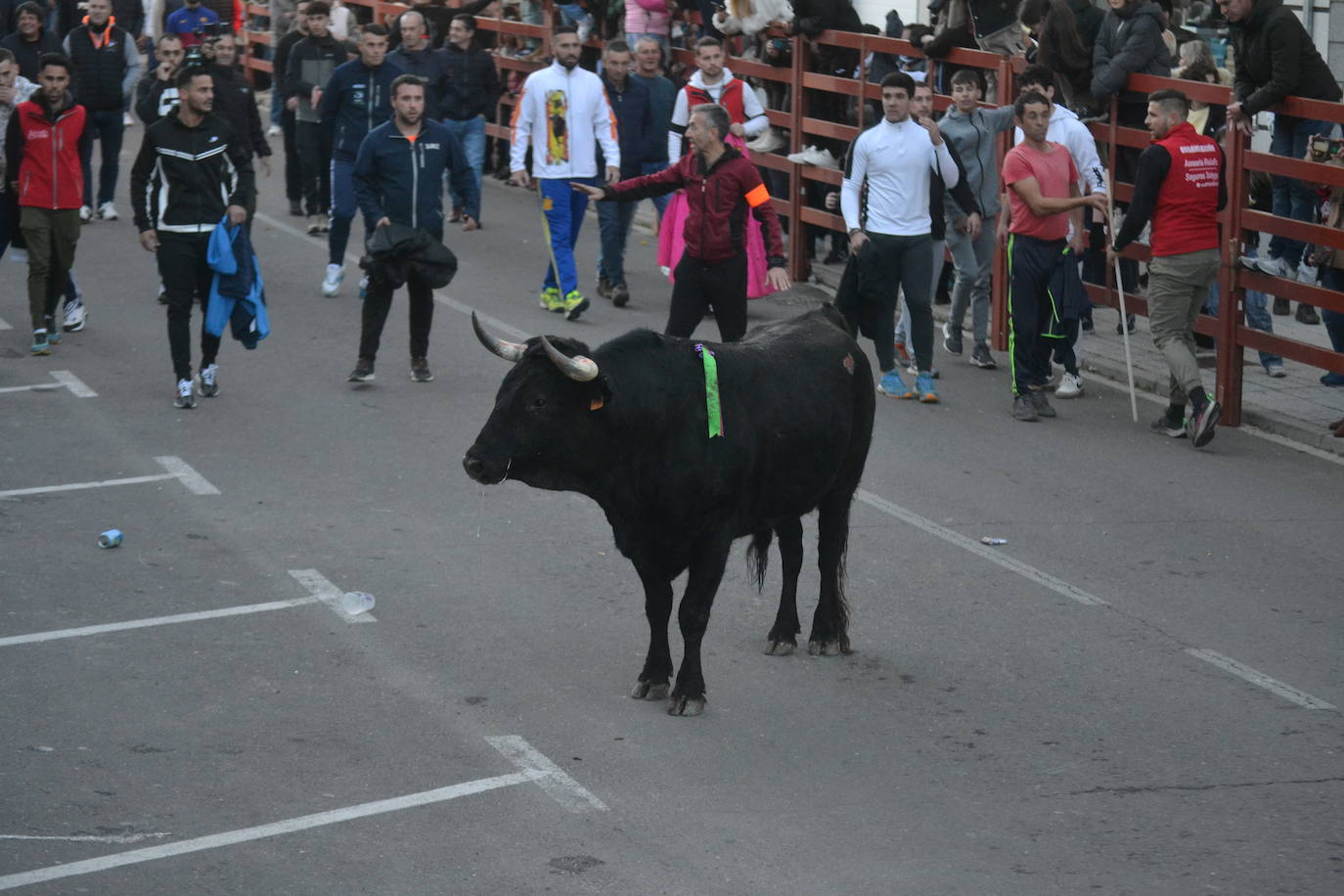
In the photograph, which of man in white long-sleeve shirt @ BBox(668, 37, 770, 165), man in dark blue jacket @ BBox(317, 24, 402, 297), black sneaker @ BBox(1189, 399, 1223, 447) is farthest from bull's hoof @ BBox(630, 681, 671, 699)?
man in dark blue jacket @ BBox(317, 24, 402, 297)

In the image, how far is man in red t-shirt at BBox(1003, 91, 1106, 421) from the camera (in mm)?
12703

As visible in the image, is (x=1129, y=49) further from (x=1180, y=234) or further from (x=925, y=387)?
(x=925, y=387)

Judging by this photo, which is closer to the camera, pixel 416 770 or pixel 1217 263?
pixel 416 770

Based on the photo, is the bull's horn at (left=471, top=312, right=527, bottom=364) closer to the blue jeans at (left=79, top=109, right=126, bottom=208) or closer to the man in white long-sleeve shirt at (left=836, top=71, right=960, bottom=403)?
the man in white long-sleeve shirt at (left=836, top=71, right=960, bottom=403)

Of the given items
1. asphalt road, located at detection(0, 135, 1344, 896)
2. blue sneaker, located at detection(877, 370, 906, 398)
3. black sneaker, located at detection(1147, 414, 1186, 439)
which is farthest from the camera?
blue sneaker, located at detection(877, 370, 906, 398)

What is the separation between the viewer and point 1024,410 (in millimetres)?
12844

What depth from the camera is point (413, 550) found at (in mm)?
9695

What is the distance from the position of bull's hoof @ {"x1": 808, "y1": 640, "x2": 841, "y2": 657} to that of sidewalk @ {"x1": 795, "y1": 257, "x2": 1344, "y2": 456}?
529cm

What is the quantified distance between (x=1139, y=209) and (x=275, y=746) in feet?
24.6

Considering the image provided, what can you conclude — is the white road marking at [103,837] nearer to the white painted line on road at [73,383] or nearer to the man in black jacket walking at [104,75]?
the white painted line on road at [73,383]

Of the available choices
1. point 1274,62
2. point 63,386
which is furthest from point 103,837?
point 1274,62

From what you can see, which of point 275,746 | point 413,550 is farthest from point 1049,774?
point 413,550

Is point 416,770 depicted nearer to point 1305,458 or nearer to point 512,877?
point 512,877

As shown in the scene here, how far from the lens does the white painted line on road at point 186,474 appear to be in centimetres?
1077
